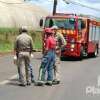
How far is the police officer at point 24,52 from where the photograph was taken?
1638cm

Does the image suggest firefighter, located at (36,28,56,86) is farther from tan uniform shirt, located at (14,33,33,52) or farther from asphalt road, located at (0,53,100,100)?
tan uniform shirt, located at (14,33,33,52)

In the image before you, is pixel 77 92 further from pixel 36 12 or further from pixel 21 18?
pixel 36 12

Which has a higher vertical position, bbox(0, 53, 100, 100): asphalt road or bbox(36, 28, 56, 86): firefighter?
bbox(36, 28, 56, 86): firefighter

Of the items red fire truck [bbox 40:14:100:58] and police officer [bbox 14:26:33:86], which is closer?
police officer [bbox 14:26:33:86]

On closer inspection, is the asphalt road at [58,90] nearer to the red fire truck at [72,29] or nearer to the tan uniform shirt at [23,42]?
the tan uniform shirt at [23,42]

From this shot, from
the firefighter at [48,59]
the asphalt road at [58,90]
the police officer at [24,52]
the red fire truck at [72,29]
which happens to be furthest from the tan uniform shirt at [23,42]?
the red fire truck at [72,29]

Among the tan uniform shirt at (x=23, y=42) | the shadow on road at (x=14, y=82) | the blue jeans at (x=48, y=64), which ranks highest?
the tan uniform shirt at (x=23, y=42)

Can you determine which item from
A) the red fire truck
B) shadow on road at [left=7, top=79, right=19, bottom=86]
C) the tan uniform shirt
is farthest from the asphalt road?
the red fire truck

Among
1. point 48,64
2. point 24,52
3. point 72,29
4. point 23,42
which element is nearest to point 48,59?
point 48,64

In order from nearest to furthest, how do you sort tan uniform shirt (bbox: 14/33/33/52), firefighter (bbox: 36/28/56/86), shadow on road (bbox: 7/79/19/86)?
tan uniform shirt (bbox: 14/33/33/52), firefighter (bbox: 36/28/56/86), shadow on road (bbox: 7/79/19/86)

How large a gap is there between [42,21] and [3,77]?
11.6 metres

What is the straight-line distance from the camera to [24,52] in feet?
54.0

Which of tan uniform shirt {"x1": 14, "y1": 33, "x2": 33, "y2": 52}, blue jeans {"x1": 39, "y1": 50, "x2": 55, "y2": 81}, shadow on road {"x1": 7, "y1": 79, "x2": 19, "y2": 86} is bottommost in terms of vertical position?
shadow on road {"x1": 7, "y1": 79, "x2": 19, "y2": 86}

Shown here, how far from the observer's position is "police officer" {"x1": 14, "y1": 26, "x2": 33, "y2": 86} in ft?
53.7
